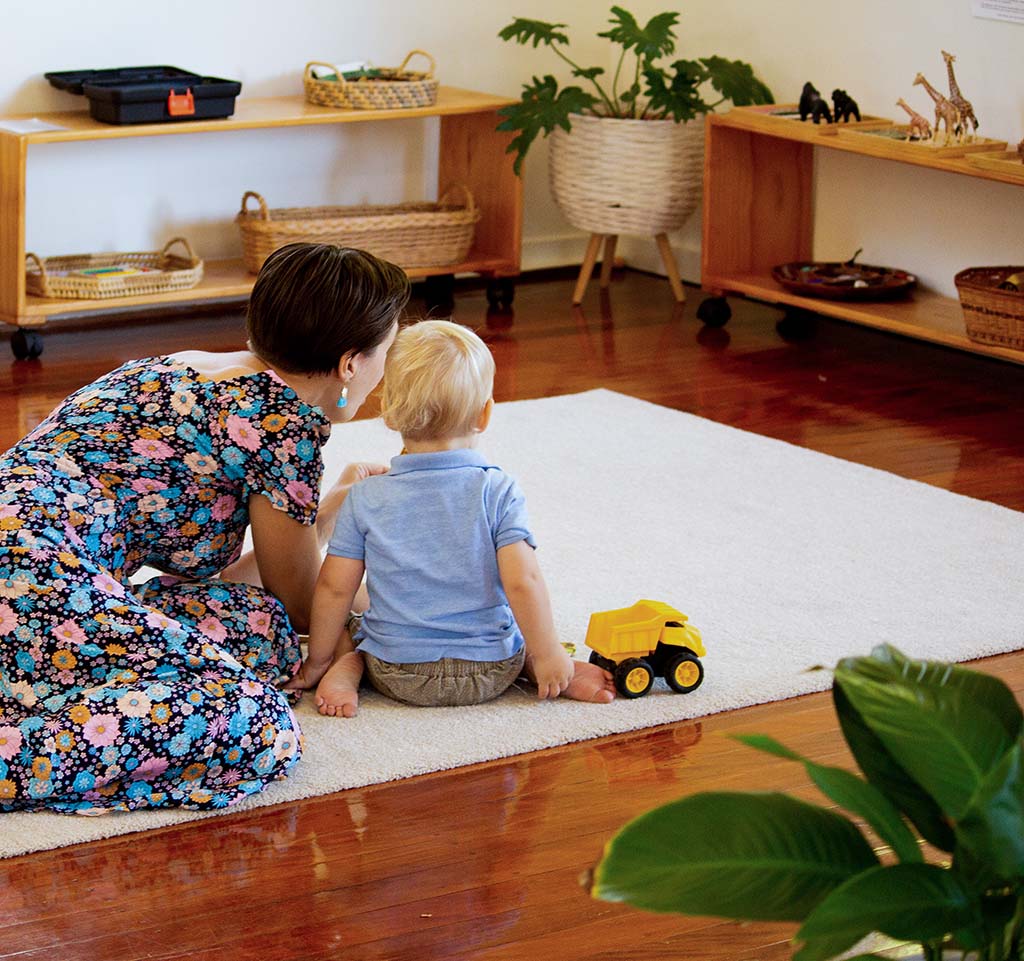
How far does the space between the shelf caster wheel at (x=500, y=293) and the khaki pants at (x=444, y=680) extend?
281cm

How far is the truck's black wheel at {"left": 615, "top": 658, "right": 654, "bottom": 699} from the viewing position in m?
2.22

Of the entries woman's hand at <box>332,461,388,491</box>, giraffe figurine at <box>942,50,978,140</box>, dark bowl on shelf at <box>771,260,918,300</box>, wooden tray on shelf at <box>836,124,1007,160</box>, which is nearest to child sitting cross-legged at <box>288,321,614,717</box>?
woman's hand at <box>332,461,388,491</box>

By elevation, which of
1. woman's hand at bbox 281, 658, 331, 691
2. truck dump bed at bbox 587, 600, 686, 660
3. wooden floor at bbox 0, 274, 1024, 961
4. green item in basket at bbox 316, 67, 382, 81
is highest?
green item in basket at bbox 316, 67, 382, 81

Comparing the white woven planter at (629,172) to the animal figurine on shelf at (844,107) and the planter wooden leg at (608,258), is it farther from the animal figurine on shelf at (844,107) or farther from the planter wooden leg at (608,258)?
the animal figurine on shelf at (844,107)

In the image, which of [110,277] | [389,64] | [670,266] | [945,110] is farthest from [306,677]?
[389,64]

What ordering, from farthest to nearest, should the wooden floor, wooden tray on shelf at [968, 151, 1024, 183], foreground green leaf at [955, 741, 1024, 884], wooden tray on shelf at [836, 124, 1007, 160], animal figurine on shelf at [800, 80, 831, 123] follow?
animal figurine on shelf at [800, 80, 831, 123] < wooden tray on shelf at [836, 124, 1007, 160] < wooden tray on shelf at [968, 151, 1024, 183] < the wooden floor < foreground green leaf at [955, 741, 1024, 884]

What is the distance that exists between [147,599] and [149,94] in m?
2.34

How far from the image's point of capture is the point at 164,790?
6.23 ft

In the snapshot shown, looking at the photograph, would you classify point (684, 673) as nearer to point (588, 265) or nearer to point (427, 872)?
point (427, 872)

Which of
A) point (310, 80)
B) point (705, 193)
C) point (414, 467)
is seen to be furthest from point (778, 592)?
point (310, 80)

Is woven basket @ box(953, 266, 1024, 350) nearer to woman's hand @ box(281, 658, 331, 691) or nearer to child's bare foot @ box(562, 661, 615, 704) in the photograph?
child's bare foot @ box(562, 661, 615, 704)

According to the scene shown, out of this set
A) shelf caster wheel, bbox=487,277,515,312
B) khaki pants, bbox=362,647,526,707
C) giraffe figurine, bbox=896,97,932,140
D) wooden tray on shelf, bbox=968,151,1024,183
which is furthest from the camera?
shelf caster wheel, bbox=487,277,515,312

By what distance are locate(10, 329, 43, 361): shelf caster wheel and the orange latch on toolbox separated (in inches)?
26.0

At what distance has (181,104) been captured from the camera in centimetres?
421
